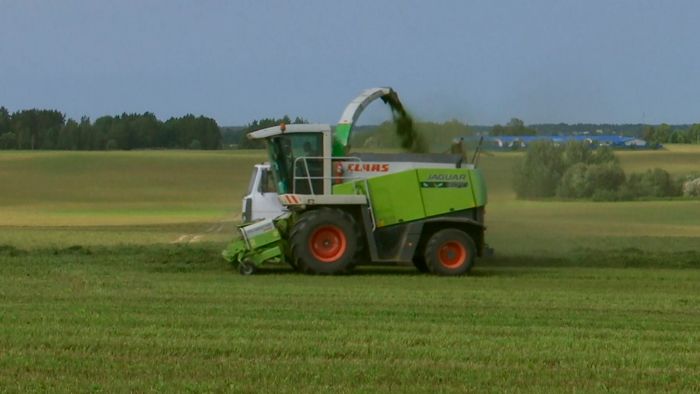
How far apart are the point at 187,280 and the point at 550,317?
220 inches

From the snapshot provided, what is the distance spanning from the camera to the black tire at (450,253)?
1556 centimetres

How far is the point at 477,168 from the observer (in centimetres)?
1656

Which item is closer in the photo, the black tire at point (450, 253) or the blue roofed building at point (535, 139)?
the black tire at point (450, 253)

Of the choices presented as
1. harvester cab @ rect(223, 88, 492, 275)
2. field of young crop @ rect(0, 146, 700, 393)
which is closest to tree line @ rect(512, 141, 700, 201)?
field of young crop @ rect(0, 146, 700, 393)

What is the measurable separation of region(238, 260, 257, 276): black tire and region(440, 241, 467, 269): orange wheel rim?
9.28 feet

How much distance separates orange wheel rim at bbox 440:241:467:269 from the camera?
15.7 m

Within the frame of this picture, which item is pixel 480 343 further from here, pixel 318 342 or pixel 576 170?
pixel 576 170

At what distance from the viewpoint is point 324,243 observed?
50.8 ft

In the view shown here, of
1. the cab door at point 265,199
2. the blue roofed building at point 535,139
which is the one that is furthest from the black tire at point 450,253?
the cab door at point 265,199

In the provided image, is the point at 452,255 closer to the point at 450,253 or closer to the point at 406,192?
the point at 450,253

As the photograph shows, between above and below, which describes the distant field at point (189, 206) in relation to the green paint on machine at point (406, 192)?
below

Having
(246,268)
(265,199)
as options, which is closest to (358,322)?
(246,268)

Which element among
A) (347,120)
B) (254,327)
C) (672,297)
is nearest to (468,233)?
(347,120)

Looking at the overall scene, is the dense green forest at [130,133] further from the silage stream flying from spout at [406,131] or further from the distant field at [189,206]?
the silage stream flying from spout at [406,131]
